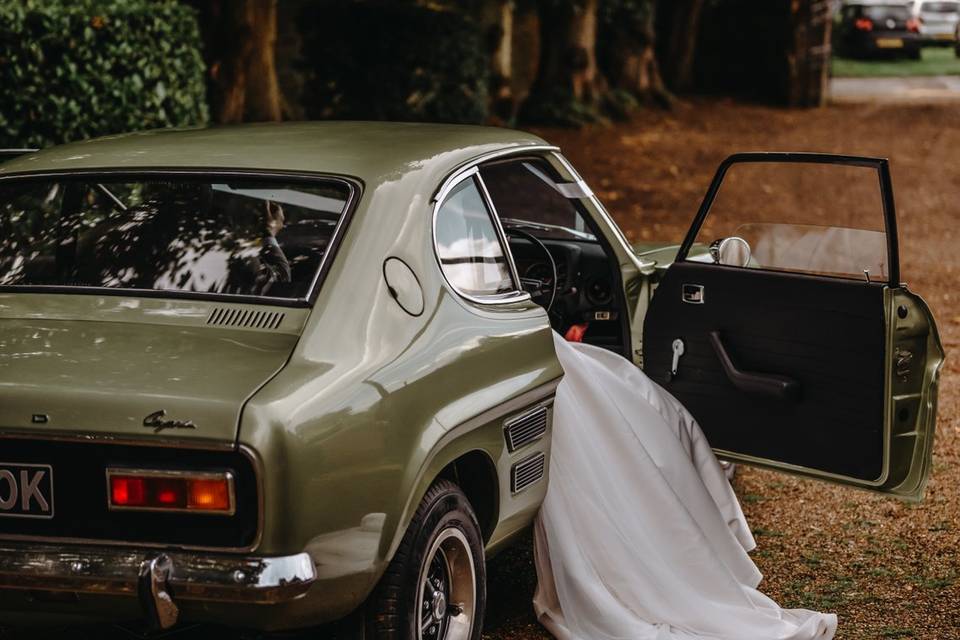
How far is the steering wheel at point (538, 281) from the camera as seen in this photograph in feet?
17.2

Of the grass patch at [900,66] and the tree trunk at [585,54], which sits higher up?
the tree trunk at [585,54]

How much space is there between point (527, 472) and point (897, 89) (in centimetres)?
2628

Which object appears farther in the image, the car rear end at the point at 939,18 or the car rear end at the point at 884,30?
the car rear end at the point at 939,18

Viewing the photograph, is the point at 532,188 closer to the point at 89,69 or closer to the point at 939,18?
the point at 89,69

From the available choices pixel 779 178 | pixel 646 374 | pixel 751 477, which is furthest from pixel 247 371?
pixel 779 178

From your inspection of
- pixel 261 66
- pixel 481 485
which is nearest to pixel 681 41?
pixel 261 66

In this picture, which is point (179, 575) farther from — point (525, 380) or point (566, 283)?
point (566, 283)

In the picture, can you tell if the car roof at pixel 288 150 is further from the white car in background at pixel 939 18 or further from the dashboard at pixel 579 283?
the white car in background at pixel 939 18

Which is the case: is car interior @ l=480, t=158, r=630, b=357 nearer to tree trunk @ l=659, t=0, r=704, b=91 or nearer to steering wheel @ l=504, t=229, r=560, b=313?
steering wheel @ l=504, t=229, r=560, b=313

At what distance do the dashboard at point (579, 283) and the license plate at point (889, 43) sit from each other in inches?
1300

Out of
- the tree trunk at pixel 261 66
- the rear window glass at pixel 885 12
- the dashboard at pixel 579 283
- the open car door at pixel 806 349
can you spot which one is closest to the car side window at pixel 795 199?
the dashboard at pixel 579 283

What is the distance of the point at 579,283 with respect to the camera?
5.82 metres

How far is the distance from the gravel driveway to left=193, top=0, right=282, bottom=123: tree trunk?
4.35 m

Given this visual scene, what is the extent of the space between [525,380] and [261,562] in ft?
4.49
